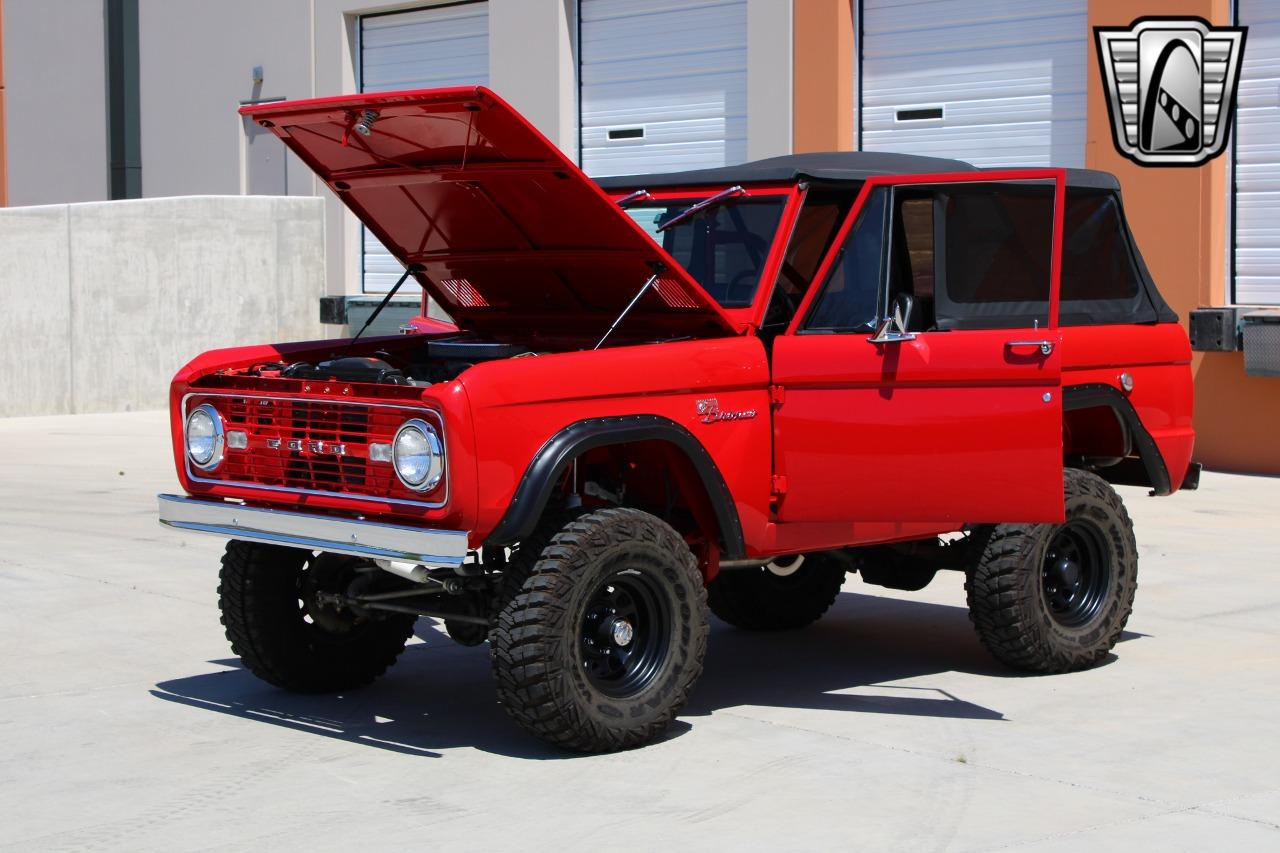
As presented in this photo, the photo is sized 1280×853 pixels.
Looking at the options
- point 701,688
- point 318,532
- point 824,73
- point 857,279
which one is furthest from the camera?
point 824,73

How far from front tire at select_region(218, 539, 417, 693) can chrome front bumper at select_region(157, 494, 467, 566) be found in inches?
14.6

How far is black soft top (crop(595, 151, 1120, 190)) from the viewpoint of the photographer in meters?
7.29

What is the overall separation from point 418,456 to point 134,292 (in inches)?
585

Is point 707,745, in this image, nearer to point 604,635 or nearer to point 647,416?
point 604,635

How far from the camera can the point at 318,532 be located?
20.7ft

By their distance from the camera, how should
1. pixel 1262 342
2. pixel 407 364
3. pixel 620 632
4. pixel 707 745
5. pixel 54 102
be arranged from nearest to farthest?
pixel 620 632 < pixel 707 745 < pixel 407 364 < pixel 1262 342 < pixel 54 102

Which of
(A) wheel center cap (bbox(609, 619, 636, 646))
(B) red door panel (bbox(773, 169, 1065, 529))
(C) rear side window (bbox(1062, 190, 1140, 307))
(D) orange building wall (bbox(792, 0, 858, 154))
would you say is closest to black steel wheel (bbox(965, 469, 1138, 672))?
(B) red door panel (bbox(773, 169, 1065, 529))

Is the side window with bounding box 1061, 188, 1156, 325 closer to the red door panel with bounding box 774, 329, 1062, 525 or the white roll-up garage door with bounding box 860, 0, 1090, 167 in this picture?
the red door panel with bounding box 774, 329, 1062, 525

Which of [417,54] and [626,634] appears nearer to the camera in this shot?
[626,634]

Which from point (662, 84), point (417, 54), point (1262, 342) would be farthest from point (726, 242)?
point (417, 54)

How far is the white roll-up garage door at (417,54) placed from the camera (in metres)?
21.0

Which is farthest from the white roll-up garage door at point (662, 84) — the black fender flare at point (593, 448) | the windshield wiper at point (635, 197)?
the black fender flare at point (593, 448)

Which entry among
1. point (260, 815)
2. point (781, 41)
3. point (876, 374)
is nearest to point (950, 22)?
point (781, 41)

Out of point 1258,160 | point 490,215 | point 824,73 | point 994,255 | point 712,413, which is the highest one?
point 824,73
